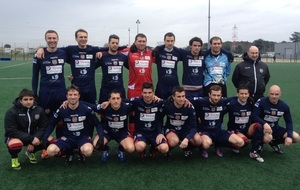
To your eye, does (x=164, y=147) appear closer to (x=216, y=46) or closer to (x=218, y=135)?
(x=218, y=135)

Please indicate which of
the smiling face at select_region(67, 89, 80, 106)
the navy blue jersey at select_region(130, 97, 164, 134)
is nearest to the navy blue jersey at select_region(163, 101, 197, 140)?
the navy blue jersey at select_region(130, 97, 164, 134)

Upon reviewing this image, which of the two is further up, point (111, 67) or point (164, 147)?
point (111, 67)

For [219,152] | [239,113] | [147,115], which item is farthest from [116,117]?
[239,113]

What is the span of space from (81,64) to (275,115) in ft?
10.1

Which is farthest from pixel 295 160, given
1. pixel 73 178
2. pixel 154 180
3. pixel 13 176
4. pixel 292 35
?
pixel 292 35

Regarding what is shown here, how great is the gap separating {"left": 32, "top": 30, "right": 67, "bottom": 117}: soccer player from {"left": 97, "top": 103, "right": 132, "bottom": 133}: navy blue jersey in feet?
2.56

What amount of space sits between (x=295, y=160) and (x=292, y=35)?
292 ft

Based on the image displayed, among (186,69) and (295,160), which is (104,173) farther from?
(295,160)

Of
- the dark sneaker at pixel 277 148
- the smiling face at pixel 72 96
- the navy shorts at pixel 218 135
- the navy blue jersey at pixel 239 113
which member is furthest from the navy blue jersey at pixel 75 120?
the dark sneaker at pixel 277 148

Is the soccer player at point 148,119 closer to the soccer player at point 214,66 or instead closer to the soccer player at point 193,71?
the soccer player at point 193,71

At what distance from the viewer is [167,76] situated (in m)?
5.06

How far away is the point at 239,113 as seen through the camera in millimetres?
4559

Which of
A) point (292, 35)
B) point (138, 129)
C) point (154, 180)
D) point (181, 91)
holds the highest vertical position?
point (292, 35)

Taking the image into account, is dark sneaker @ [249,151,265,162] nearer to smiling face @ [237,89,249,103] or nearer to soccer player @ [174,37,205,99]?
smiling face @ [237,89,249,103]
